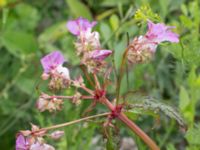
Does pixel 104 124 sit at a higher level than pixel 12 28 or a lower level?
lower

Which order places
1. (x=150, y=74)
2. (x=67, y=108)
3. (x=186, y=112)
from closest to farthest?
(x=186, y=112), (x=67, y=108), (x=150, y=74)

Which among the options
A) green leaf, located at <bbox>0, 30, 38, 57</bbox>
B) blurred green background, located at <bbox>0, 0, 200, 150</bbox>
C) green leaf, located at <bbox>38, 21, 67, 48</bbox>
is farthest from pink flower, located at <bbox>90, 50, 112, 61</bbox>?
green leaf, located at <bbox>38, 21, 67, 48</bbox>

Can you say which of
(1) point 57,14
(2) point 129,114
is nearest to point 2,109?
(1) point 57,14

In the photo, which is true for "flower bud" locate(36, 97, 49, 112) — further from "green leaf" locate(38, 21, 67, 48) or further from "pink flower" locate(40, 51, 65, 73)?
"green leaf" locate(38, 21, 67, 48)

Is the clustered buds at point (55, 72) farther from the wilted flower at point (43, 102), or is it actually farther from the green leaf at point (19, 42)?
the green leaf at point (19, 42)

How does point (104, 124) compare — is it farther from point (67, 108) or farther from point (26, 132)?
point (67, 108)

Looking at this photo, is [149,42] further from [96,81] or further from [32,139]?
[32,139]

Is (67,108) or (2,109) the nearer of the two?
(67,108)
